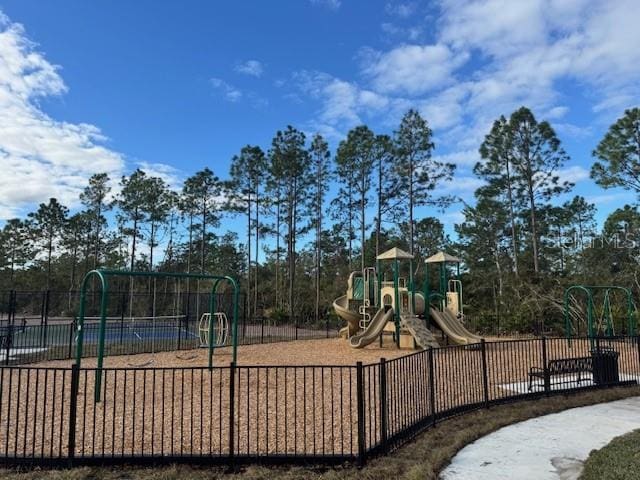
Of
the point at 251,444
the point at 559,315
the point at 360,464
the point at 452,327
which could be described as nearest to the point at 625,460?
the point at 360,464

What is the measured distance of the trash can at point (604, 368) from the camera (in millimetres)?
9477

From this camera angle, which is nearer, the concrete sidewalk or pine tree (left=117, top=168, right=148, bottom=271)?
the concrete sidewalk

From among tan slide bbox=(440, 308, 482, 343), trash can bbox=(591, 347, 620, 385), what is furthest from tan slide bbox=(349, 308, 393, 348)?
trash can bbox=(591, 347, 620, 385)

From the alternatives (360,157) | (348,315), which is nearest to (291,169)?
(360,157)

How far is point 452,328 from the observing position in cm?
1662

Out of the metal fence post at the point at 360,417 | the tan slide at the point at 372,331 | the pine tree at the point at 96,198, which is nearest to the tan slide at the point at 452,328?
the tan slide at the point at 372,331

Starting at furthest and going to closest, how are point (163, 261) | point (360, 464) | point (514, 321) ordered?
point (163, 261)
point (514, 321)
point (360, 464)

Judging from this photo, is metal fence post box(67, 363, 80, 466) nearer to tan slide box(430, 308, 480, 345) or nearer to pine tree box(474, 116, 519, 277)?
tan slide box(430, 308, 480, 345)

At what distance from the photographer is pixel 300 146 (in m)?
38.9

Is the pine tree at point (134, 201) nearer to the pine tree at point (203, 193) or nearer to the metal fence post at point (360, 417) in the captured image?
the pine tree at point (203, 193)

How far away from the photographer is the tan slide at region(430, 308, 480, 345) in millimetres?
15742

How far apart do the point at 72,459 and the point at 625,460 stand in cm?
588

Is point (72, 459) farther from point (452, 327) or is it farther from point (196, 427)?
point (452, 327)

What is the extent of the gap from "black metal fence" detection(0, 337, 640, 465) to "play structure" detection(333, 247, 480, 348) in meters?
5.36
